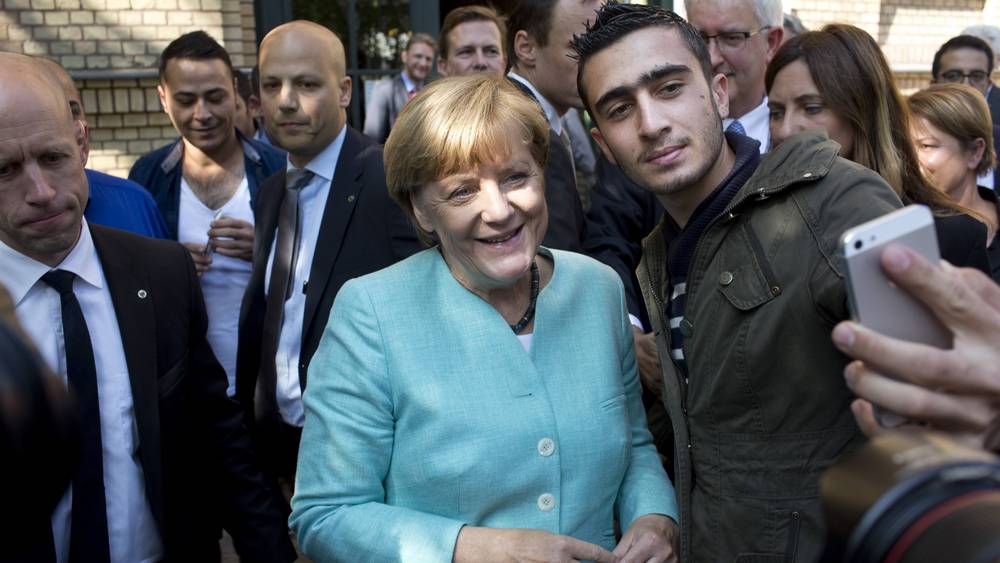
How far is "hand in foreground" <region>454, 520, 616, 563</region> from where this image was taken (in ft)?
6.35

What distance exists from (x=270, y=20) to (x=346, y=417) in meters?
6.05

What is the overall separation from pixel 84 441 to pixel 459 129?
1192 millimetres

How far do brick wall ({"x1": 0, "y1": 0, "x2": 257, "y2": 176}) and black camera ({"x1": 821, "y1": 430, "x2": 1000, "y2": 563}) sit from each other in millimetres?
6427

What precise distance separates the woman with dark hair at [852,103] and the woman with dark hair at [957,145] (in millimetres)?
868

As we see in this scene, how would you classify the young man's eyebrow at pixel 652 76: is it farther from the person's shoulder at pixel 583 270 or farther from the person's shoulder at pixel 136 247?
the person's shoulder at pixel 136 247

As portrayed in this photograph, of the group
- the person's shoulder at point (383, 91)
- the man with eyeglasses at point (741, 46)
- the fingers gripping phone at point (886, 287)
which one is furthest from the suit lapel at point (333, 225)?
the person's shoulder at point (383, 91)

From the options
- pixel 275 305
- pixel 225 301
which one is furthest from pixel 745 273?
pixel 225 301

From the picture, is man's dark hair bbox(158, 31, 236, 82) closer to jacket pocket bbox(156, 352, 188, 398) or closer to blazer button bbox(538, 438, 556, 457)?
jacket pocket bbox(156, 352, 188, 398)

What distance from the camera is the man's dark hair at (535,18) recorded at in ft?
12.2

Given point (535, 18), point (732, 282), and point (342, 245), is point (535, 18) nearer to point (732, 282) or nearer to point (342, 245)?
point (342, 245)

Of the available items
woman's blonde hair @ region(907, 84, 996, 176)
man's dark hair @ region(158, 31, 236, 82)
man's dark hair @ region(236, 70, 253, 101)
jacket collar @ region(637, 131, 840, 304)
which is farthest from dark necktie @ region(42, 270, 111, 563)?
man's dark hair @ region(236, 70, 253, 101)

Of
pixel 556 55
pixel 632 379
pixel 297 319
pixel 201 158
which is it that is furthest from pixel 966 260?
pixel 201 158

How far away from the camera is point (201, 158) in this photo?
441 centimetres

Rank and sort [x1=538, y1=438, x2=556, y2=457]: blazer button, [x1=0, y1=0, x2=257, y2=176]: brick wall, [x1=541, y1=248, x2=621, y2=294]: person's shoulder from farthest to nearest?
1. [x1=0, y1=0, x2=257, y2=176]: brick wall
2. [x1=541, y1=248, x2=621, y2=294]: person's shoulder
3. [x1=538, y1=438, x2=556, y2=457]: blazer button
